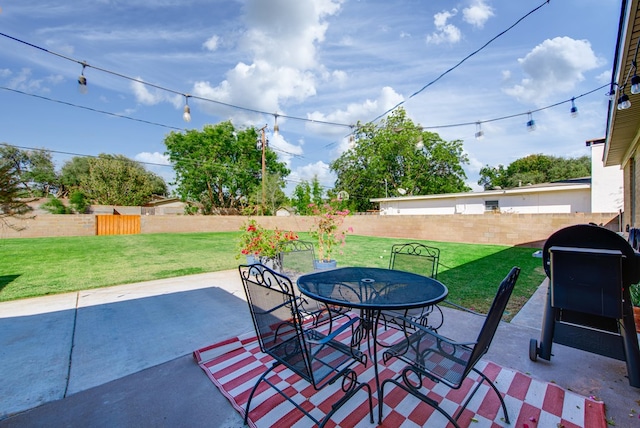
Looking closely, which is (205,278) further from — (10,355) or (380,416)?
(380,416)

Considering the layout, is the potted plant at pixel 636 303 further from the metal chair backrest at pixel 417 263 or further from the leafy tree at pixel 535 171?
the leafy tree at pixel 535 171

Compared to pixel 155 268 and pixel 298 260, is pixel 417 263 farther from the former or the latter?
pixel 155 268

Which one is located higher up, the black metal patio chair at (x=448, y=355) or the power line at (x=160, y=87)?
the power line at (x=160, y=87)

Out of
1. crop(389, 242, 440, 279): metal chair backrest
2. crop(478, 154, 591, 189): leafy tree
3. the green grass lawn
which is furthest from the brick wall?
crop(478, 154, 591, 189): leafy tree

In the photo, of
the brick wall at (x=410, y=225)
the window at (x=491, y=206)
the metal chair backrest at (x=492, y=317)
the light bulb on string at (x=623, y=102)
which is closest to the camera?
the metal chair backrest at (x=492, y=317)

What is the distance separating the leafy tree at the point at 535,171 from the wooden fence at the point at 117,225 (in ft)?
104

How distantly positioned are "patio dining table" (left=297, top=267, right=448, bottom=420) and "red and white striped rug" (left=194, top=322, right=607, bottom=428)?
19 centimetres

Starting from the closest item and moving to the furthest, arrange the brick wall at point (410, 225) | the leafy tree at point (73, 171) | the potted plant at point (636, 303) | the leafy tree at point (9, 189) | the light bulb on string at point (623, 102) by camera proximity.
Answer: the potted plant at point (636, 303), the light bulb on string at point (623, 102), the leafy tree at point (9, 189), the brick wall at point (410, 225), the leafy tree at point (73, 171)

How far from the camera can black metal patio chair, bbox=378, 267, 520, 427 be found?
1315mm

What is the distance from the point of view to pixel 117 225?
1468 cm

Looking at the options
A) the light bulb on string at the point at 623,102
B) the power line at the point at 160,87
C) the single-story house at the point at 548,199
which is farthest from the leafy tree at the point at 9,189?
the single-story house at the point at 548,199

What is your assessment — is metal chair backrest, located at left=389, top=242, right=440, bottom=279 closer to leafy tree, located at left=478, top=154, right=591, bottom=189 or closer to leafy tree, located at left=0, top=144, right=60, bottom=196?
leafy tree, located at left=478, top=154, right=591, bottom=189

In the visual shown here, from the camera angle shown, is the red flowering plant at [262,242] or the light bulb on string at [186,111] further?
the light bulb on string at [186,111]

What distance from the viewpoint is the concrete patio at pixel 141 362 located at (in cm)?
161
